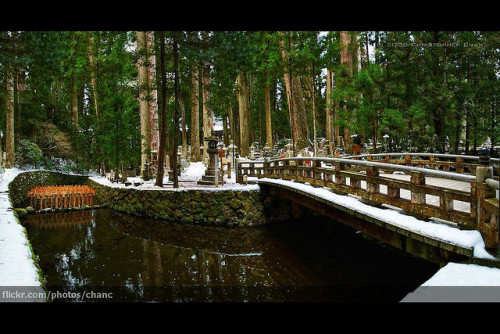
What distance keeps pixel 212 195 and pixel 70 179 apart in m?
17.4

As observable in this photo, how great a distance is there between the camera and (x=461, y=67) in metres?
15.0

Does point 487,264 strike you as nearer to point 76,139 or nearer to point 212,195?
point 212,195

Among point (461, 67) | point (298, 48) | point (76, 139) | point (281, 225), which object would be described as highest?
point (298, 48)

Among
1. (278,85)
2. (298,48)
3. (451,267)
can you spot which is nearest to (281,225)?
(451,267)

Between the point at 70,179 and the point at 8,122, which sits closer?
the point at 8,122

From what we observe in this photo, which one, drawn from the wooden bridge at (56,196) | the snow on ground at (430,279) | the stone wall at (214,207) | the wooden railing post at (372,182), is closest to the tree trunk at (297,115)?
the stone wall at (214,207)

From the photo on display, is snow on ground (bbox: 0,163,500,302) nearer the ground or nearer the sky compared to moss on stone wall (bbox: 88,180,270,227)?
nearer the sky

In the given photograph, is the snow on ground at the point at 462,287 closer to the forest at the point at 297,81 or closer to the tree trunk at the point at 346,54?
the forest at the point at 297,81

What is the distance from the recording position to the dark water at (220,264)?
6.08 m

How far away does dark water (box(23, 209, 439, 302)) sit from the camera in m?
6.08

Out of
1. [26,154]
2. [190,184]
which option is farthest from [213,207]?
[26,154]

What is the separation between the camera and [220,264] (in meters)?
7.59

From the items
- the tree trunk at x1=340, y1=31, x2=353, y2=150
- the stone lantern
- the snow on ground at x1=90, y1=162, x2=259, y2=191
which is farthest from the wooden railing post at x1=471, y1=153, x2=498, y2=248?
the tree trunk at x1=340, y1=31, x2=353, y2=150

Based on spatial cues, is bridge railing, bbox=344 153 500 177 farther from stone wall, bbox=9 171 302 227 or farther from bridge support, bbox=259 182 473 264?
stone wall, bbox=9 171 302 227
